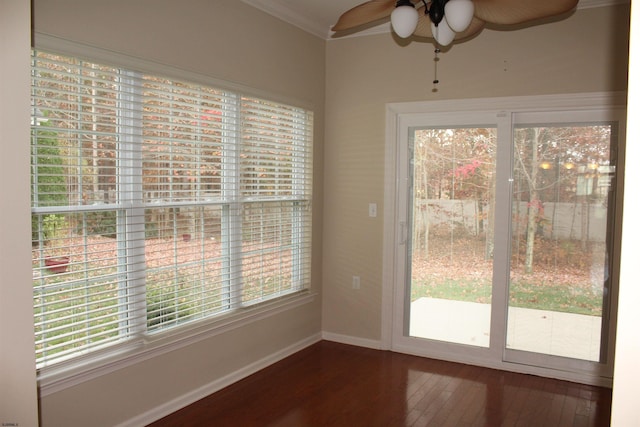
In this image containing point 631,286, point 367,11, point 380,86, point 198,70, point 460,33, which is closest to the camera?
point 631,286

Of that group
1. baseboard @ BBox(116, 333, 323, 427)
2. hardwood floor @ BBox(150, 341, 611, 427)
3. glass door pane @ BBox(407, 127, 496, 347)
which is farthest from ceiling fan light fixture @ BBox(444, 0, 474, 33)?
baseboard @ BBox(116, 333, 323, 427)

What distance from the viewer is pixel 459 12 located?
6.67ft

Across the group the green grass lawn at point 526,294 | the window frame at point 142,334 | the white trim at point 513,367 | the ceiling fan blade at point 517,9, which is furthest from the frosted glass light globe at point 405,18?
the white trim at point 513,367

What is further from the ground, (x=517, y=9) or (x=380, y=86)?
(x=380, y=86)

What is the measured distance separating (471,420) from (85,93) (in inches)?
114

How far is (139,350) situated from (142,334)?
9cm

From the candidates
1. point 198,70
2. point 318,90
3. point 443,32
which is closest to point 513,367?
point 443,32

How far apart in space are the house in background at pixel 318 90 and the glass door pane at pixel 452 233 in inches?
11.9

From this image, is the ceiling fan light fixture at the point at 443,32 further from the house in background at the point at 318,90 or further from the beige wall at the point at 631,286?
the beige wall at the point at 631,286

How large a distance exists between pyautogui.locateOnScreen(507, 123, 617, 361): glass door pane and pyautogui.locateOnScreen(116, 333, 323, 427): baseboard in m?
1.78

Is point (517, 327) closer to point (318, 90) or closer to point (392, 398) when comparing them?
point (392, 398)

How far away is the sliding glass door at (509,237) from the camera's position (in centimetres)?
354

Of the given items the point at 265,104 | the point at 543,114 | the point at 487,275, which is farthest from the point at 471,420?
the point at 265,104

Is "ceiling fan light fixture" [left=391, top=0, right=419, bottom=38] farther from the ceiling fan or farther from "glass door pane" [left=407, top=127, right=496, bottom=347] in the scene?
"glass door pane" [left=407, top=127, right=496, bottom=347]
